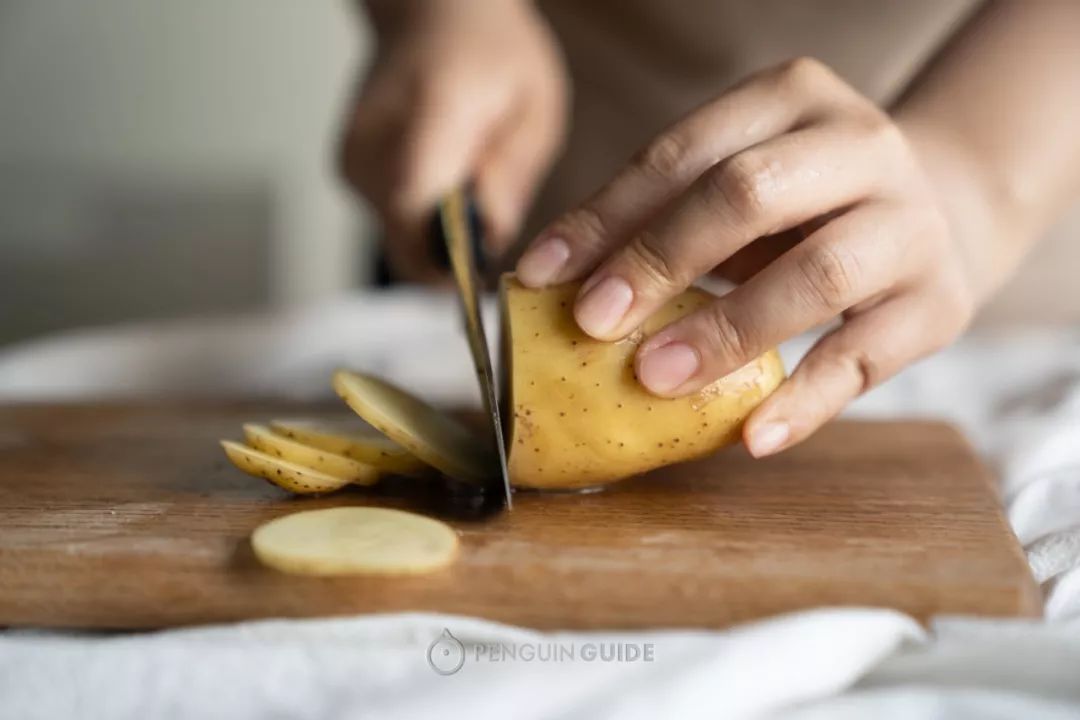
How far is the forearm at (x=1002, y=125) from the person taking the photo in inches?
53.4

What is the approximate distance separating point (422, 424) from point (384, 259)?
204 centimetres

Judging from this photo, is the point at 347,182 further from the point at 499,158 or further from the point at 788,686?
the point at 788,686

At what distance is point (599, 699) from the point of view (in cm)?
77

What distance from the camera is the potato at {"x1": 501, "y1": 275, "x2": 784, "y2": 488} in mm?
1124

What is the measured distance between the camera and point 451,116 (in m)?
1.90

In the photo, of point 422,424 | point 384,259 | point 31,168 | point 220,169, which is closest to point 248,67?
point 220,169

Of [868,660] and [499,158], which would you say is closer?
[868,660]

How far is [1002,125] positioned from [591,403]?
0.67 metres

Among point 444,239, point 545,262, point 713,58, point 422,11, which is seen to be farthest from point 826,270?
point 422,11

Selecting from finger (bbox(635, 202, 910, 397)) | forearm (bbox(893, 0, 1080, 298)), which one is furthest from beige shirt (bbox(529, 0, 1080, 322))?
finger (bbox(635, 202, 910, 397))

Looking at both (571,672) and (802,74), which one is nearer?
(571,672)

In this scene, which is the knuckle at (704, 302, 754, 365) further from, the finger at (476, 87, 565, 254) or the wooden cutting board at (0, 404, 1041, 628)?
the finger at (476, 87, 565, 254)

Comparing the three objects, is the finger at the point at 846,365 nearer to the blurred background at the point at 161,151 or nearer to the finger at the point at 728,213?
the finger at the point at 728,213

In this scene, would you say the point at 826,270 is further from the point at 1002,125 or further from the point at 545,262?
the point at 1002,125
